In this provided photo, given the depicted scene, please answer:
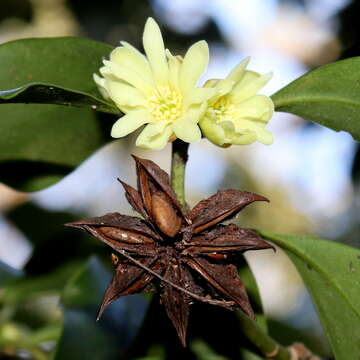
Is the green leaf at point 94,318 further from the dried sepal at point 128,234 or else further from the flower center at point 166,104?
the flower center at point 166,104

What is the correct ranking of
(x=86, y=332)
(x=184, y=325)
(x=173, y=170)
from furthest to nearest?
(x=86, y=332), (x=173, y=170), (x=184, y=325)

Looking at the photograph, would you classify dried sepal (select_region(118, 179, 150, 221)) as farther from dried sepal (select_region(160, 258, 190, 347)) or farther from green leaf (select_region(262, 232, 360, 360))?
green leaf (select_region(262, 232, 360, 360))

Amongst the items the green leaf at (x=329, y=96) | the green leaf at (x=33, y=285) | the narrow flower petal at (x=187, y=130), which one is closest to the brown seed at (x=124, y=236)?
the narrow flower petal at (x=187, y=130)

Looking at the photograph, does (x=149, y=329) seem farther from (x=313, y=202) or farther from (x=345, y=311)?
(x=313, y=202)

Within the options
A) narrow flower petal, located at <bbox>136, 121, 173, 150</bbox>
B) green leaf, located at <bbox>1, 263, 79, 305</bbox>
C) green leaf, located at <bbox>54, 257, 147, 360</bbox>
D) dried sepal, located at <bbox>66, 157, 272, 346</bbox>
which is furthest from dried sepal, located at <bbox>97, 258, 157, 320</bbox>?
green leaf, located at <bbox>1, 263, 79, 305</bbox>

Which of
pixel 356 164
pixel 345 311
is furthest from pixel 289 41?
pixel 345 311

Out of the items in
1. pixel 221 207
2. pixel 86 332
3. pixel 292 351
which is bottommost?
pixel 86 332
